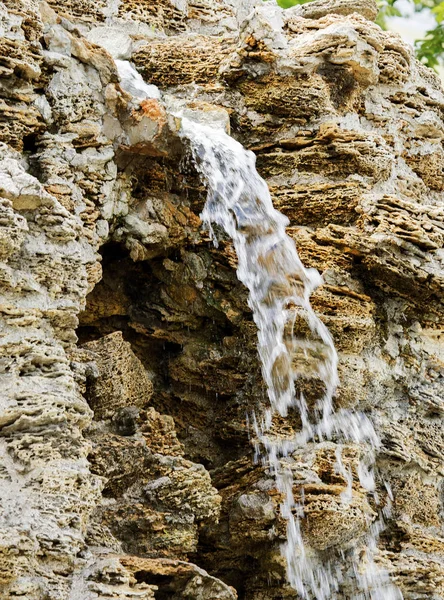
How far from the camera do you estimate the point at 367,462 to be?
8289 mm

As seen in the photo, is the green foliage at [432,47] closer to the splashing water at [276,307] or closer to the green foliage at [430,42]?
the green foliage at [430,42]

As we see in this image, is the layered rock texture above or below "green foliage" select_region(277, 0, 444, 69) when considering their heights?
below

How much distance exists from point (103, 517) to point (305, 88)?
15.9 feet

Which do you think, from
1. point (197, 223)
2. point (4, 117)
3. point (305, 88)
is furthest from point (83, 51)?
point (305, 88)

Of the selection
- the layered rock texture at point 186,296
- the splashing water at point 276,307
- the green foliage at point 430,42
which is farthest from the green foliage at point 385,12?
the splashing water at point 276,307

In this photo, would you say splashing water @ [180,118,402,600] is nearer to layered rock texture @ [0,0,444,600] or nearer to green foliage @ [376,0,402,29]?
layered rock texture @ [0,0,444,600]

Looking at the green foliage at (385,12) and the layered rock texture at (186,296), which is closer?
the layered rock texture at (186,296)

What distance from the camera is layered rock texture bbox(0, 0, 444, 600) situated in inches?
249

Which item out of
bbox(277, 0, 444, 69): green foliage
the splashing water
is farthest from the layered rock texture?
bbox(277, 0, 444, 69): green foliage

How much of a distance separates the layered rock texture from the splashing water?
0.14 meters

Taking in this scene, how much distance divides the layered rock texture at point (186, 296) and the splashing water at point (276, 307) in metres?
0.14

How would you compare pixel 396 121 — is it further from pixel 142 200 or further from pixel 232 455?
pixel 232 455

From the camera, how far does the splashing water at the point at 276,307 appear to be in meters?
8.40

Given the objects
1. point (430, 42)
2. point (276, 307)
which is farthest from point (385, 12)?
point (276, 307)
